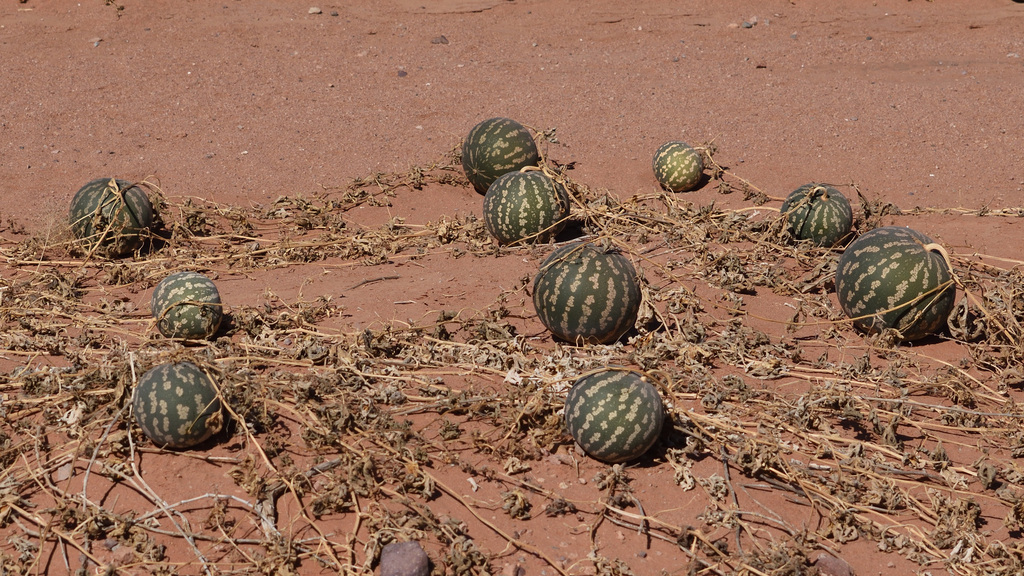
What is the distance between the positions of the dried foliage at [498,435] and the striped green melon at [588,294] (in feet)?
0.55

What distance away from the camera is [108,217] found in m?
7.54

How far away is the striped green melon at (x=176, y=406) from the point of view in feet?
15.5

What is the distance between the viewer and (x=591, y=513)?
15.2ft

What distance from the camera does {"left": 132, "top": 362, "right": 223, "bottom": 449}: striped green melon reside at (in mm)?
4719

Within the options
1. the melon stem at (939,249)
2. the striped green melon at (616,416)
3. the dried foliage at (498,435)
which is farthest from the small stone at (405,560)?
the melon stem at (939,249)

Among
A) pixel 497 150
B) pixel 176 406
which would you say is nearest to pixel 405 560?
pixel 176 406

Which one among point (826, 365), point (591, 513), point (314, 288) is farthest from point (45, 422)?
point (826, 365)

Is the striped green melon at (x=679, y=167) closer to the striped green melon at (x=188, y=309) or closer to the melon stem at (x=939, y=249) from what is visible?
the melon stem at (x=939, y=249)

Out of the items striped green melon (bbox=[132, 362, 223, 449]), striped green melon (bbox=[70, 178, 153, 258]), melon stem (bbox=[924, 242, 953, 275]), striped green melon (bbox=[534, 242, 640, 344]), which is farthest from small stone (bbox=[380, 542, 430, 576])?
striped green melon (bbox=[70, 178, 153, 258])

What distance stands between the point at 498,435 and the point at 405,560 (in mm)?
1094

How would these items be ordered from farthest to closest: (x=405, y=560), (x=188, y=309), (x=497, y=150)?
1. (x=497, y=150)
2. (x=188, y=309)
3. (x=405, y=560)

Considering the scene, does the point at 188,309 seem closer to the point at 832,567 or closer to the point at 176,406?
the point at 176,406

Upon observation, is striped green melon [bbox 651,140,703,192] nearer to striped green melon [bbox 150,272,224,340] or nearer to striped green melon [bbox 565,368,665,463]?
striped green melon [bbox 565,368,665,463]

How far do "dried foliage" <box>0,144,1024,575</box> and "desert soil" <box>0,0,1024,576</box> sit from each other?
22mm
